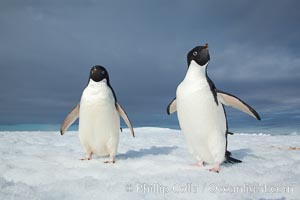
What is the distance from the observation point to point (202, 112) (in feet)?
15.2

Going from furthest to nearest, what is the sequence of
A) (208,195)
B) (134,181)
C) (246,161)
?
1. (246,161)
2. (134,181)
3. (208,195)

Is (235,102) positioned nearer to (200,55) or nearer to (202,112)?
(202,112)

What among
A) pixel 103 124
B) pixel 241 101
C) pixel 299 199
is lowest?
pixel 299 199

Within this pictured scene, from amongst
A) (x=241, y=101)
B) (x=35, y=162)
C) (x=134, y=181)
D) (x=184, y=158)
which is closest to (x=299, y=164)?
(x=241, y=101)

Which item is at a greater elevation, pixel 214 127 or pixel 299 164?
pixel 214 127

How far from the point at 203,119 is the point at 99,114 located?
1.77 metres

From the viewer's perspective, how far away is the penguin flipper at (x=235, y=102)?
4.96 m

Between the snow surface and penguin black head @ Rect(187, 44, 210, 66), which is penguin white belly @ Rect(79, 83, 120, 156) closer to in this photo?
the snow surface

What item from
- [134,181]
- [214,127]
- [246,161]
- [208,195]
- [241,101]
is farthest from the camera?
[246,161]

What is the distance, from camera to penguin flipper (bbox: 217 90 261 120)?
16.3ft

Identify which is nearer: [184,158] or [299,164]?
[299,164]

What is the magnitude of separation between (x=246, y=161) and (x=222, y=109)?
129 cm

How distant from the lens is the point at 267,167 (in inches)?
201

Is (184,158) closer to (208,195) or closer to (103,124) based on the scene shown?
(103,124)
